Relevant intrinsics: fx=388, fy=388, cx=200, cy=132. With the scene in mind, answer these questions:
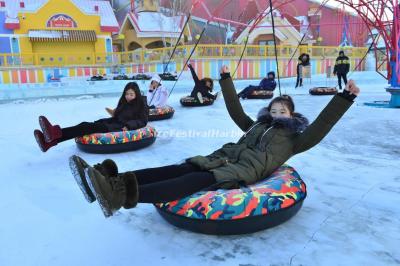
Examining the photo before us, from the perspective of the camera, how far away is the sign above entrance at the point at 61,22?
20.6 metres

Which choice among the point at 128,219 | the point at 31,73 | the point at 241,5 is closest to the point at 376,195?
the point at 128,219

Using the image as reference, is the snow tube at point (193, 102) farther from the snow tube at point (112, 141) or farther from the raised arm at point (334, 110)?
the raised arm at point (334, 110)

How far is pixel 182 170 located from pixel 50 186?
146 centimetres

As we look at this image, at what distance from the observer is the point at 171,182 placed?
6.70ft

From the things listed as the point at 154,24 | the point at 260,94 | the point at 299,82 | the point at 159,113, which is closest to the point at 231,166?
the point at 159,113

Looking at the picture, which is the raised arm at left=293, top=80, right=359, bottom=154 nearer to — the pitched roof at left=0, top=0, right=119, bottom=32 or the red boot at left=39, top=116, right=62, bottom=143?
the red boot at left=39, top=116, right=62, bottom=143

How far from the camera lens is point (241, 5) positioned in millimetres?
25797

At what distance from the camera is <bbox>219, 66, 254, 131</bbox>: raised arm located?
2979mm

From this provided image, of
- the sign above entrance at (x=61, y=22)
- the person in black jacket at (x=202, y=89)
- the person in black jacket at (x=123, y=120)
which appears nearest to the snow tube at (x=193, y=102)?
the person in black jacket at (x=202, y=89)

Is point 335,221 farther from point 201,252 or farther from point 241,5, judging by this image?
point 241,5

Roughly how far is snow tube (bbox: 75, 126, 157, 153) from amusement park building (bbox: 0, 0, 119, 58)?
16.0 m

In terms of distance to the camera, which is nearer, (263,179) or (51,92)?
(263,179)

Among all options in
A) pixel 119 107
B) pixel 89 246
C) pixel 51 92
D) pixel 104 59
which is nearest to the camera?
pixel 89 246

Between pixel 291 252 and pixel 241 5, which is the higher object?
pixel 241 5
